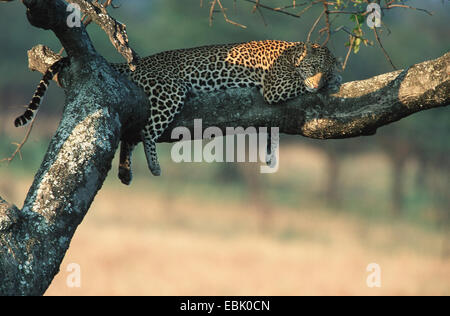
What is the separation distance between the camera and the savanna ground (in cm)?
2047

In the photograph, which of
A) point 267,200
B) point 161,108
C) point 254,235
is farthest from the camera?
point 267,200

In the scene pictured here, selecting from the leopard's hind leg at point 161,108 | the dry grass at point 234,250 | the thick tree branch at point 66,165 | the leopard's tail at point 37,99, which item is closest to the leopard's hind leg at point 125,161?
the leopard's hind leg at point 161,108

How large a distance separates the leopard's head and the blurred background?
12891 millimetres

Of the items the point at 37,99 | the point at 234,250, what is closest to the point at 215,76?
the point at 37,99

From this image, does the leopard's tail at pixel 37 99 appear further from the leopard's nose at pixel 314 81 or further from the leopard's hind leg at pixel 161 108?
the leopard's nose at pixel 314 81

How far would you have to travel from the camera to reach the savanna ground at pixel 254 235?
20.5 metres

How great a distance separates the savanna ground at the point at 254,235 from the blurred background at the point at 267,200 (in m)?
0.07

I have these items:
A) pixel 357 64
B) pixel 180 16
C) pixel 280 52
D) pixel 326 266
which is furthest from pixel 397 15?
pixel 280 52

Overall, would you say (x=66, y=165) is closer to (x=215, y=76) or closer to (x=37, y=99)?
(x=37, y=99)

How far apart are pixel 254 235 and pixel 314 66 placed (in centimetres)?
2168

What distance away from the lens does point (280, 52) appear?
23.6 feet

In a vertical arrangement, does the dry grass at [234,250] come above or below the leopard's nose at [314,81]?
below

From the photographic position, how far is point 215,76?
22.1 feet

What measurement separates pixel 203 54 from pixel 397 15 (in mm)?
29132
